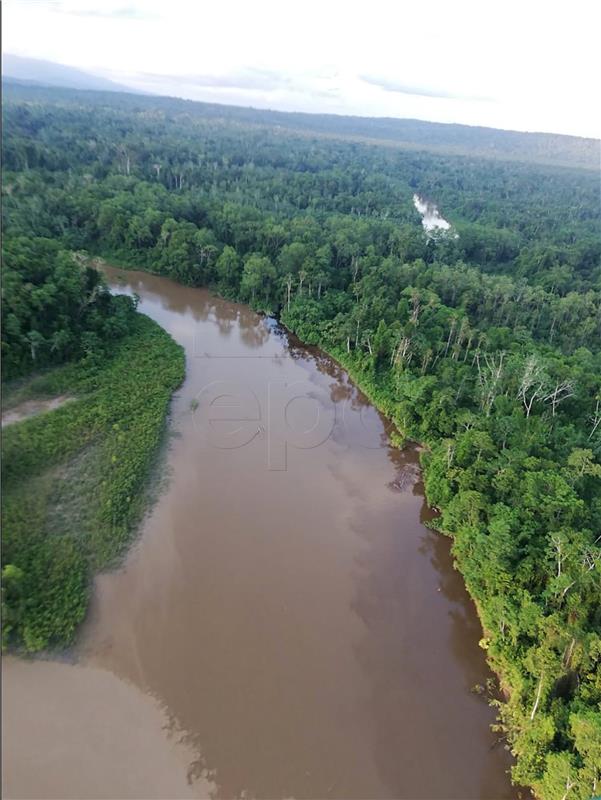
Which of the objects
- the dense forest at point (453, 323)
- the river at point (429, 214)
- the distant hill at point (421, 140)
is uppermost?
the distant hill at point (421, 140)

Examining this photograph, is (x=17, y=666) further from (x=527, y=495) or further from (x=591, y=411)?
(x=591, y=411)

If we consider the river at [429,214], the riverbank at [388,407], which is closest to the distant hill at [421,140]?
the river at [429,214]

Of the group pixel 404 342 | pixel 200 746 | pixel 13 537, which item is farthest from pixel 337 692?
pixel 404 342

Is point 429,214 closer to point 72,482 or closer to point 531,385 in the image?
point 531,385

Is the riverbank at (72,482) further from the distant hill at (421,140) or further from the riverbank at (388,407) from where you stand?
the distant hill at (421,140)

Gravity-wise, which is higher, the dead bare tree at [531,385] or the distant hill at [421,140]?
the distant hill at [421,140]

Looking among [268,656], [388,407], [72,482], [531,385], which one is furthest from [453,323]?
[72,482]
